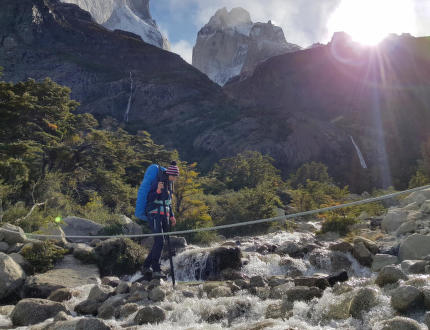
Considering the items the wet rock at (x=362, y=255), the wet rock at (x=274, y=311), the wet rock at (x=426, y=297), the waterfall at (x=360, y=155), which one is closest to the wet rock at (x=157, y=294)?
the wet rock at (x=274, y=311)

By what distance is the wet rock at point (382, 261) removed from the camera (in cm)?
694

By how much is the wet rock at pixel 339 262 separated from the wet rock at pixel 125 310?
4.84m

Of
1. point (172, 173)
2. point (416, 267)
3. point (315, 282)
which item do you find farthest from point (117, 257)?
point (416, 267)

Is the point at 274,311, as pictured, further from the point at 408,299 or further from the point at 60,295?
the point at 60,295

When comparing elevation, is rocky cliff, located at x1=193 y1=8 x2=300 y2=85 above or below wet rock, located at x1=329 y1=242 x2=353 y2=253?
above

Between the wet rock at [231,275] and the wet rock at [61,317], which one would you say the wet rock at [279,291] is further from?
the wet rock at [61,317]

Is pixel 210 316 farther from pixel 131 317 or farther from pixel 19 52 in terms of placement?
pixel 19 52

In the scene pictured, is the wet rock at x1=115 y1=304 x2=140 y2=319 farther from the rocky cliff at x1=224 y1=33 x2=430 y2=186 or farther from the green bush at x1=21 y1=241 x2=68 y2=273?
the rocky cliff at x1=224 y1=33 x2=430 y2=186

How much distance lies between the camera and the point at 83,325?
3.53m

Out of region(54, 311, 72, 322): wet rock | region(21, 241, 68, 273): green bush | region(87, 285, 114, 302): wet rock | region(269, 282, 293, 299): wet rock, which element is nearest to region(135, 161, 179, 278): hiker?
region(87, 285, 114, 302): wet rock

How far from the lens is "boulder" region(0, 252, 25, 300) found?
5.48 m

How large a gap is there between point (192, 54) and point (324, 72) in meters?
95.7

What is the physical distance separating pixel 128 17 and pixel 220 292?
16963 cm

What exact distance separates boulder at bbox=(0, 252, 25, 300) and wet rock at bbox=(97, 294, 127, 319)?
71.2 inches
